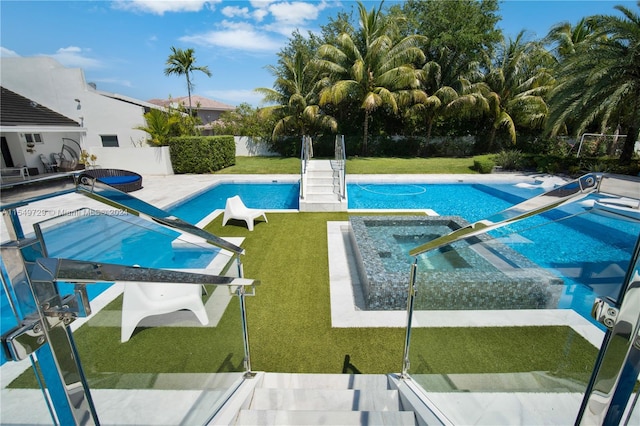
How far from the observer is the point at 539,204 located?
1.25 meters

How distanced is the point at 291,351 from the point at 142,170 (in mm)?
14527

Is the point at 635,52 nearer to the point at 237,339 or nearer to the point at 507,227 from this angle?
the point at 507,227

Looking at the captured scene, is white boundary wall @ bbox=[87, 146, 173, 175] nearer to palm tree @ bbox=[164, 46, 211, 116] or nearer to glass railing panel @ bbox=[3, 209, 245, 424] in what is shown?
palm tree @ bbox=[164, 46, 211, 116]

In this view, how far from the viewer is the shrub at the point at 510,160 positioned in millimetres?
15703

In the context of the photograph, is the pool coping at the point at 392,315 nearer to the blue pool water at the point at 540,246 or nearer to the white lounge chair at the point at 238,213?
the blue pool water at the point at 540,246

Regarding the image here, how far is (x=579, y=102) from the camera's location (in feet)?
36.6

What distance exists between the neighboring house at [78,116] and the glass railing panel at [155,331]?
14.3 m

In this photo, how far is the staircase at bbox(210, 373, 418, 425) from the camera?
2137 millimetres

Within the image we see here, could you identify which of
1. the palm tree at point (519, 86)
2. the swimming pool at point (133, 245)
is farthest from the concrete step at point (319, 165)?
the palm tree at point (519, 86)

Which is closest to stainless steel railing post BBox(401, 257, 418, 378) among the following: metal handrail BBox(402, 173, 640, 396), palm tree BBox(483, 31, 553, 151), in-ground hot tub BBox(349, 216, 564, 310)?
in-ground hot tub BBox(349, 216, 564, 310)

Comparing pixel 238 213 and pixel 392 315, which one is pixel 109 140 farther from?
pixel 392 315

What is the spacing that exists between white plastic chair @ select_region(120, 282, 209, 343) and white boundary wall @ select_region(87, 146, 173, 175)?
1455cm

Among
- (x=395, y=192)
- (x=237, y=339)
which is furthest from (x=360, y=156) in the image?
(x=237, y=339)

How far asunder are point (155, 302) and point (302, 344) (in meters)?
2.17
